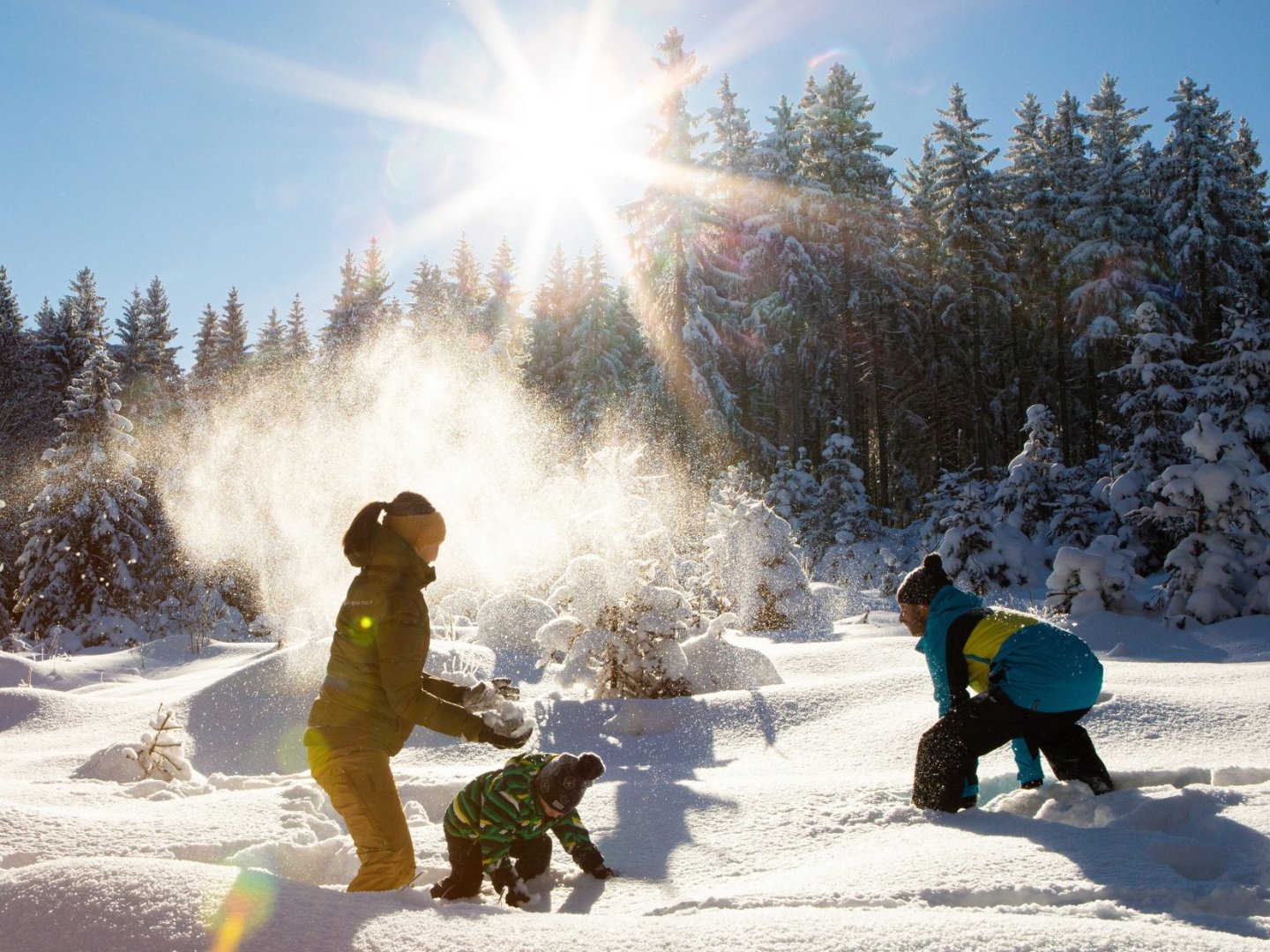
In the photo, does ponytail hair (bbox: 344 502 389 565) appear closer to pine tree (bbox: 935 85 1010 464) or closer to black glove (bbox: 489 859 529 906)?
black glove (bbox: 489 859 529 906)

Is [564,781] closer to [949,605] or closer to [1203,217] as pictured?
[949,605]

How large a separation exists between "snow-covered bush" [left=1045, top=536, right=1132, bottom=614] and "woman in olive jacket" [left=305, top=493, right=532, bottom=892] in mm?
9811

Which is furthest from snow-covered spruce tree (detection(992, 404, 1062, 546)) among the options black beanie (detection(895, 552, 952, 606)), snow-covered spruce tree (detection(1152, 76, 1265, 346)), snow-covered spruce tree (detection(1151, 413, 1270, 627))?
black beanie (detection(895, 552, 952, 606))

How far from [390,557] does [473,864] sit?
122cm

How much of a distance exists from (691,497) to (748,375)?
6464 millimetres

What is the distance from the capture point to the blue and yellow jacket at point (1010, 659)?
3.87 metres

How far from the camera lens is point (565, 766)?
3.34 metres

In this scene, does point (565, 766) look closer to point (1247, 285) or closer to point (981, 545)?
point (981, 545)

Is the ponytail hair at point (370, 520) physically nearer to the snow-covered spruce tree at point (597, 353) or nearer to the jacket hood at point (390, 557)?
the jacket hood at point (390, 557)

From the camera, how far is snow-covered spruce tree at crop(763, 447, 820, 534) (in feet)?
84.3

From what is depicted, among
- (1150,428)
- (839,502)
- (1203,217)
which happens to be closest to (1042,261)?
(1203,217)

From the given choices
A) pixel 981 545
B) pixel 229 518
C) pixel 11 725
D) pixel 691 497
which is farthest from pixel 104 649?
pixel 981 545

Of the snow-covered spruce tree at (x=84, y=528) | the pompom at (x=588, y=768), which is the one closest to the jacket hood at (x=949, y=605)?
the pompom at (x=588, y=768)

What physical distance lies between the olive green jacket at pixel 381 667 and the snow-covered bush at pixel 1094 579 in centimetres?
982
